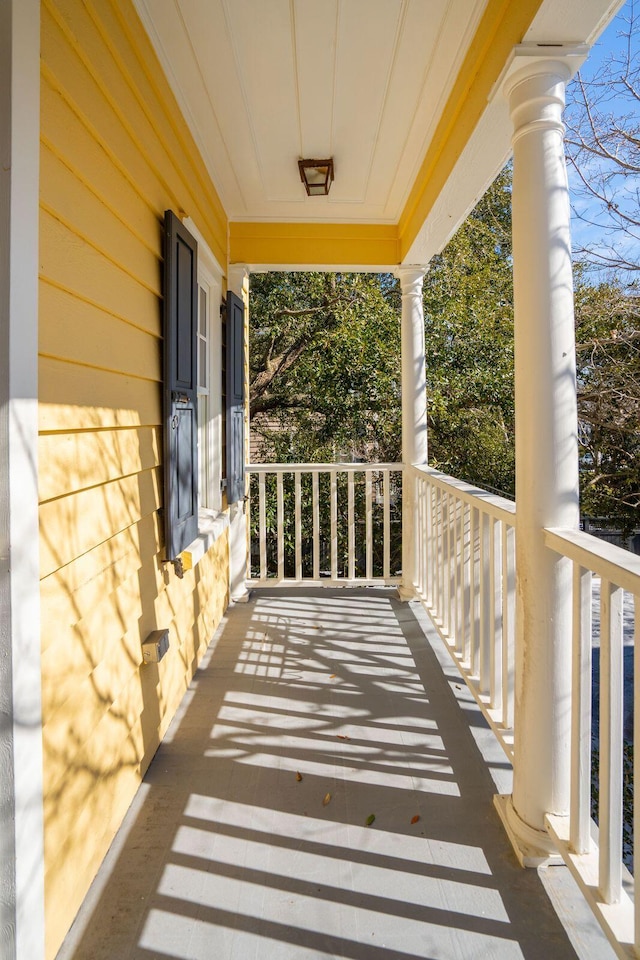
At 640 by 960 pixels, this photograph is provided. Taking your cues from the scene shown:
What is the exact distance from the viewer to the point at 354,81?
2.71 metres

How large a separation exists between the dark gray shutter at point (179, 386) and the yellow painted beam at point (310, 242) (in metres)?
1.54

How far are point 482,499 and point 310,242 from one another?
277cm

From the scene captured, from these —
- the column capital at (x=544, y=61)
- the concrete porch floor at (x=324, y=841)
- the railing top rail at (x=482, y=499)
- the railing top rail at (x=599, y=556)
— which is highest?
the column capital at (x=544, y=61)

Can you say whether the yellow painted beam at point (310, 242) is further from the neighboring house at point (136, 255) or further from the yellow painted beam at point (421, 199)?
the neighboring house at point (136, 255)

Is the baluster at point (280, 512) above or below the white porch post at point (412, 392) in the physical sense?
below

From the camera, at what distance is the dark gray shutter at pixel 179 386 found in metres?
2.59

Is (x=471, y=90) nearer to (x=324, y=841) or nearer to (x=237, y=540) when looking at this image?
(x=324, y=841)

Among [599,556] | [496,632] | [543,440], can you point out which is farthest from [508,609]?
[599,556]

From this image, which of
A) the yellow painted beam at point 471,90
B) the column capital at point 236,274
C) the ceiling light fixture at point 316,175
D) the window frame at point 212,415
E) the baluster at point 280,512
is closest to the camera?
the yellow painted beam at point 471,90

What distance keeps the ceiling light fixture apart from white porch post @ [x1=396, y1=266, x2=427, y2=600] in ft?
3.33

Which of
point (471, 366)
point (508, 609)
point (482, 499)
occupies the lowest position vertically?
point (508, 609)

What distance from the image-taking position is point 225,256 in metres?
4.39

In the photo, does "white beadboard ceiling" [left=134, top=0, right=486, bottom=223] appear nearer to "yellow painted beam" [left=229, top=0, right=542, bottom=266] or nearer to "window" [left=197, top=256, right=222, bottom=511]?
"yellow painted beam" [left=229, top=0, right=542, bottom=266]

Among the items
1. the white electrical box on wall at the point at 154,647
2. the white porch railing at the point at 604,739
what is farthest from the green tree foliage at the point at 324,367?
the white porch railing at the point at 604,739
